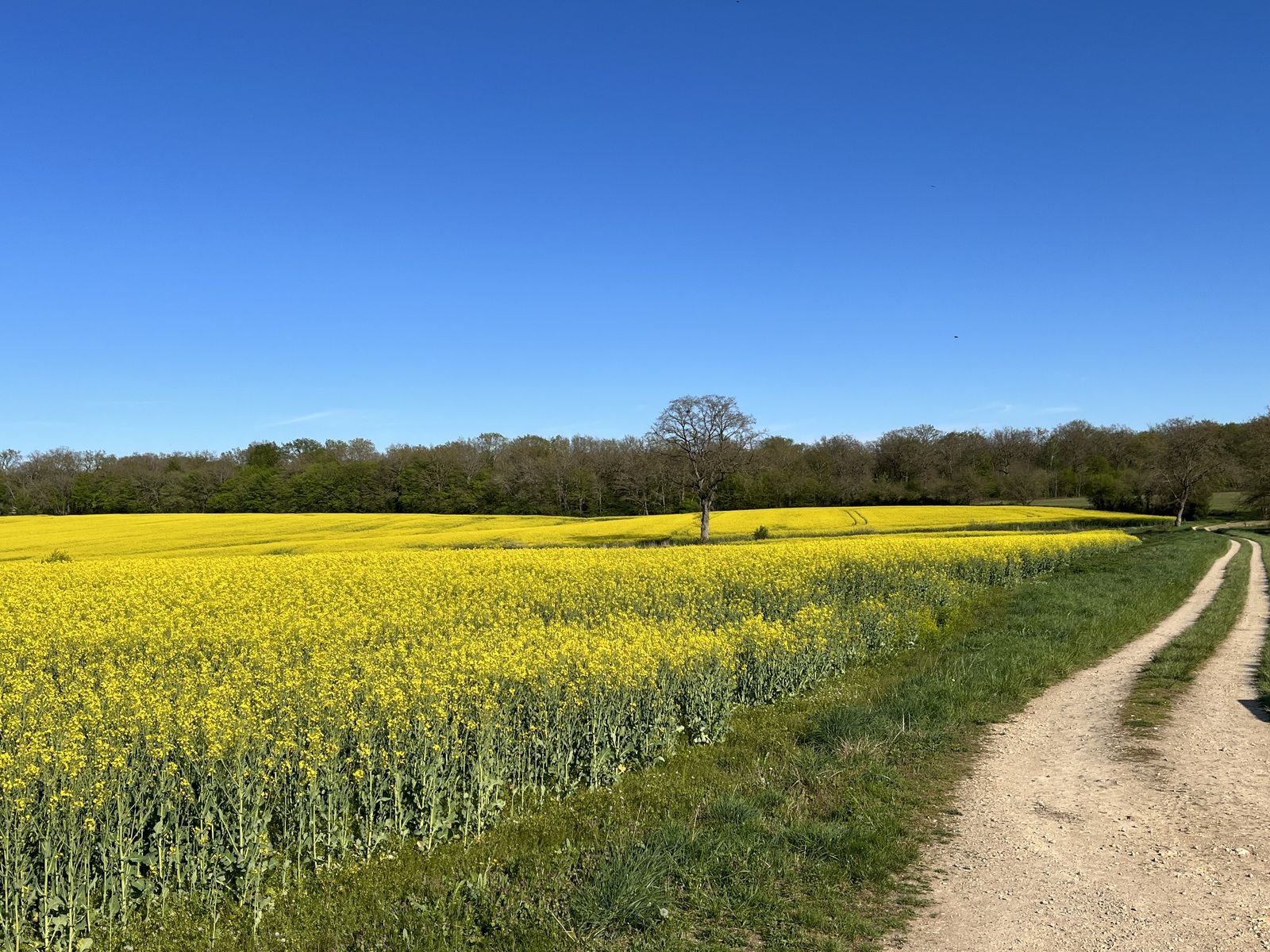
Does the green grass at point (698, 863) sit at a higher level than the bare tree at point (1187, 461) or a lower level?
lower

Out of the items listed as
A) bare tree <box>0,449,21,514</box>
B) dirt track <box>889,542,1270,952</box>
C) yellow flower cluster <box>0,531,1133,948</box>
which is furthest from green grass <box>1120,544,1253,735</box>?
bare tree <box>0,449,21,514</box>

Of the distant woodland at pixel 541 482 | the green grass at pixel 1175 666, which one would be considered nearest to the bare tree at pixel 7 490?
the distant woodland at pixel 541 482

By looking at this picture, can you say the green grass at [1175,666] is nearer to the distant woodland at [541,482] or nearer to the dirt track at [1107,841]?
the dirt track at [1107,841]

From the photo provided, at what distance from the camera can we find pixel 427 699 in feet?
27.2

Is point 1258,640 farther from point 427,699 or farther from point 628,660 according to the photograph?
point 427,699

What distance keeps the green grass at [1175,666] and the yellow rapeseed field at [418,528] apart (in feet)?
100

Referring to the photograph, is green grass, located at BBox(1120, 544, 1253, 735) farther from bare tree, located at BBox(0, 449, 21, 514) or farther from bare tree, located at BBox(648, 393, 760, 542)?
bare tree, located at BBox(0, 449, 21, 514)

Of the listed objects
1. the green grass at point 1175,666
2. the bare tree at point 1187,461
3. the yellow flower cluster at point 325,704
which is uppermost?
the bare tree at point 1187,461

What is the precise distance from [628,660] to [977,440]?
106160 millimetres

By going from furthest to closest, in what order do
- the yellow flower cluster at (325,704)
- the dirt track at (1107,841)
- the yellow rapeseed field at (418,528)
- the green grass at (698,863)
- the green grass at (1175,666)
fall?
the yellow rapeseed field at (418,528), the green grass at (1175,666), the yellow flower cluster at (325,704), the green grass at (698,863), the dirt track at (1107,841)

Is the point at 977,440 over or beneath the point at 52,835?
over

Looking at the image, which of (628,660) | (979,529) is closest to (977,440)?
(979,529)

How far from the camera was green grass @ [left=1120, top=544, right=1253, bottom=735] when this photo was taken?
32.4 ft

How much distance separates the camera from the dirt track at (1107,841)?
494cm
